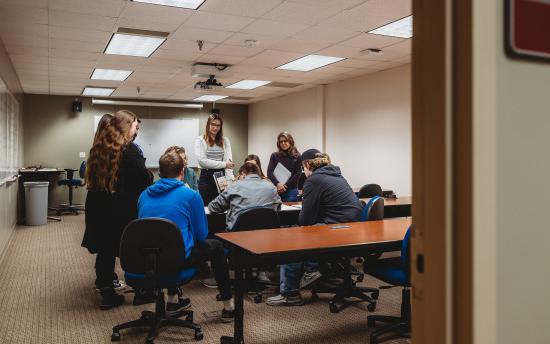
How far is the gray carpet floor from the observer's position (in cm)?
297

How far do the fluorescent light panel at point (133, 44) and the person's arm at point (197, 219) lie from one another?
113 inches

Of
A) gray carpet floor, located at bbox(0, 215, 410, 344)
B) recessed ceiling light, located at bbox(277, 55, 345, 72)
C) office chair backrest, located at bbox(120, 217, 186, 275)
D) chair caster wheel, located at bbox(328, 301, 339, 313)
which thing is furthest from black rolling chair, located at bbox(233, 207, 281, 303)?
recessed ceiling light, located at bbox(277, 55, 345, 72)

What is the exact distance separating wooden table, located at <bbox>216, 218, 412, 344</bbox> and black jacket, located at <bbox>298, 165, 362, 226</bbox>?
0.50m

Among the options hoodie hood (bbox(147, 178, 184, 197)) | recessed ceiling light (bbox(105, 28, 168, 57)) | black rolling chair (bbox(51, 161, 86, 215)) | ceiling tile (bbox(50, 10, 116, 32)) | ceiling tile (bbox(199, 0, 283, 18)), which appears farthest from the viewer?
black rolling chair (bbox(51, 161, 86, 215))

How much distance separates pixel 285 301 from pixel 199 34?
3.00m

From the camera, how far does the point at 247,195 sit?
3596mm

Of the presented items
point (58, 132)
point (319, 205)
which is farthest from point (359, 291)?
point (58, 132)

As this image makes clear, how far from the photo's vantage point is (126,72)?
7.26 metres

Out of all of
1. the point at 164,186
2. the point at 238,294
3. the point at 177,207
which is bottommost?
the point at 238,294

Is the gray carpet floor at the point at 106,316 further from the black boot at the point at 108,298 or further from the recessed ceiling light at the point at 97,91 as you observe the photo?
the recessed ceiling light at the point at 97,91

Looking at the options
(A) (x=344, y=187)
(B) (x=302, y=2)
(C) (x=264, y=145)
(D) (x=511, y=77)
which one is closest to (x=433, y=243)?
(D) (x=511, y=77)

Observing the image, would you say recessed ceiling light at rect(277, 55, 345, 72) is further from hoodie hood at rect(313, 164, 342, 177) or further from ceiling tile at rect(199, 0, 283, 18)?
hoodie hood at rect(313, 164, 342, 177)

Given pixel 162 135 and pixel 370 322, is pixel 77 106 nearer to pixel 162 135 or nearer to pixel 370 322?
pixel 162 135

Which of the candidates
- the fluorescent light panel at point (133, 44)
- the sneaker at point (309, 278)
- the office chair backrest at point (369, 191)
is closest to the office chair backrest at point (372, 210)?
the sneaker at point (309, 278)
